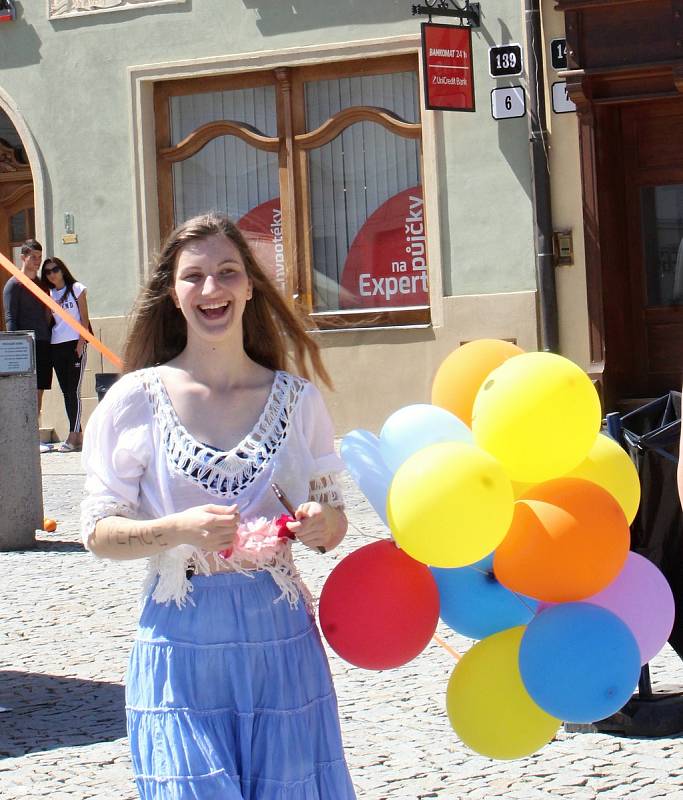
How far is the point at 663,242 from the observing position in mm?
12883

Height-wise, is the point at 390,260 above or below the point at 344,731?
above

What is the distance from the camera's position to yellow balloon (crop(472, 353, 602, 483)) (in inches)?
118

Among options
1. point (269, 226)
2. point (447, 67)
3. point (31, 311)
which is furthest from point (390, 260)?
point (31, 311)

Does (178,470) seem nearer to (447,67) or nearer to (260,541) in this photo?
(260,541)

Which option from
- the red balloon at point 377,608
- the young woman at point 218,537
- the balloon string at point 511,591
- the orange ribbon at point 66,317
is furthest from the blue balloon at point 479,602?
the orange ribbon at point 66,317

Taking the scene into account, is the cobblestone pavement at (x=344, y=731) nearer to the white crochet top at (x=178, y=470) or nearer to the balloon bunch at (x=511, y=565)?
the balloon bunch at (x=511, y=565)

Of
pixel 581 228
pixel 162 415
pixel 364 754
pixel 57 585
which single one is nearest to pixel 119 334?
pixel 581 228

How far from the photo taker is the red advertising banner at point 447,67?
12.5 m

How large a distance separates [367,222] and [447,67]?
193cm

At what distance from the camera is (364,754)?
4742 mm

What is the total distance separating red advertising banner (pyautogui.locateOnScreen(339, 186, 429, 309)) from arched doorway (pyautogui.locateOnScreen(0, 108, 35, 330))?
400 cm

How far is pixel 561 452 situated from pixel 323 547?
1.83 ft

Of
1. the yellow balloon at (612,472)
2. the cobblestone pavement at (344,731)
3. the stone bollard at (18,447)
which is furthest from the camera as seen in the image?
the stone bollard at (18,447)

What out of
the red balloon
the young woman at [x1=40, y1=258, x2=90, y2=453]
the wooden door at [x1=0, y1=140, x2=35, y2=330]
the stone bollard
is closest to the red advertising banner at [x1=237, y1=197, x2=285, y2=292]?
the young woman at [x1=40, y1=258, x2=90, y2=453]
